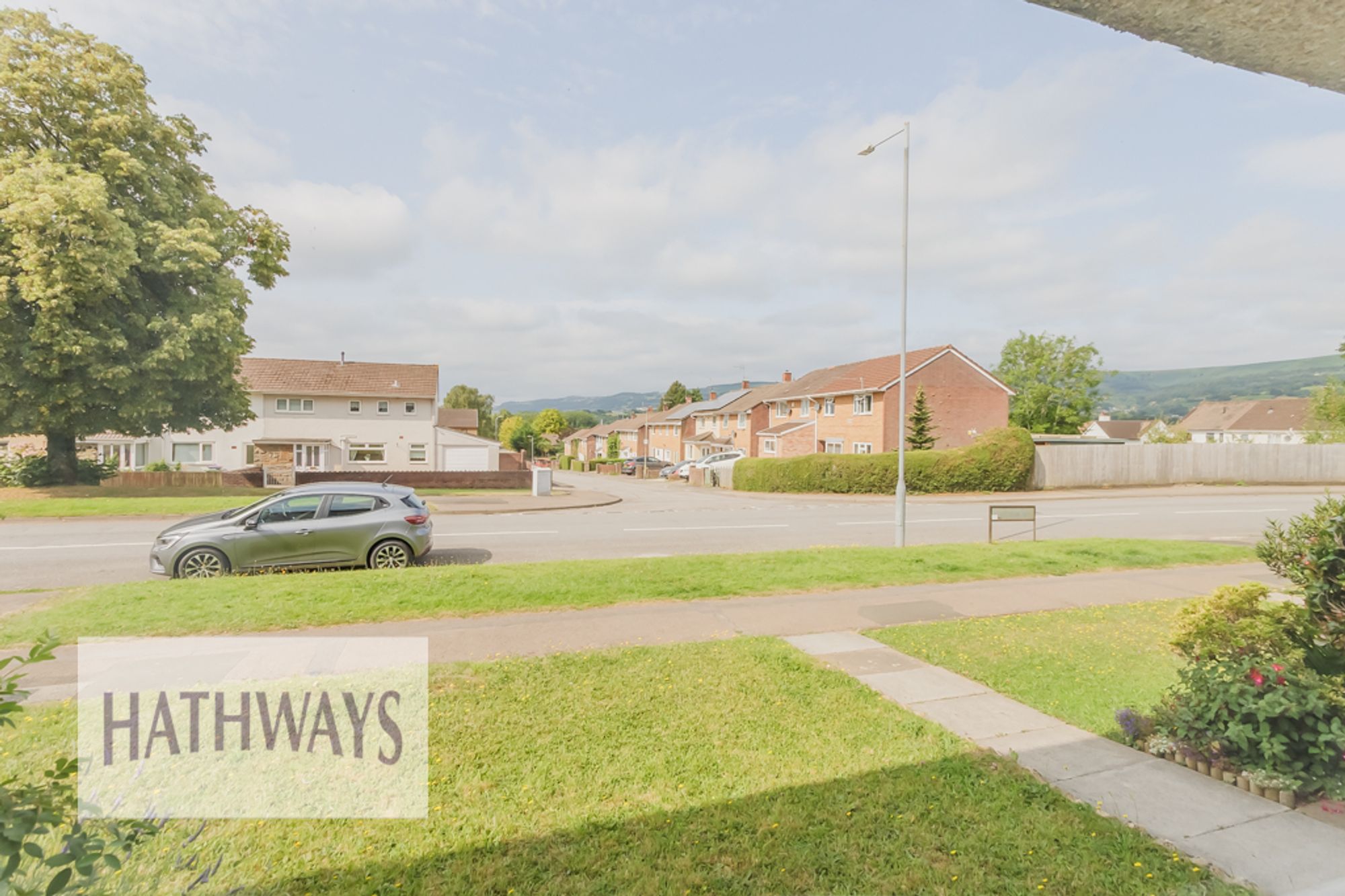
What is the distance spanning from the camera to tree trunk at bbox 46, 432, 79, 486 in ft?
78.0

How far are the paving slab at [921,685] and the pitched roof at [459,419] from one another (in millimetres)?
58411

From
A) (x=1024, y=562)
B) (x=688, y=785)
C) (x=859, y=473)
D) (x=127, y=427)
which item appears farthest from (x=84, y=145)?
(x=859, y=473)

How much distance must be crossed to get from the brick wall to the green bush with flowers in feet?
97.2

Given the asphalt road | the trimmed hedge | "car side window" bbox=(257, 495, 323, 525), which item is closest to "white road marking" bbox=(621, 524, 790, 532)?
the asphalt road

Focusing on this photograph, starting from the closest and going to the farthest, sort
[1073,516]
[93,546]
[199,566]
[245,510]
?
[199,566] → [245,510] → [93,546] → [1073,516]

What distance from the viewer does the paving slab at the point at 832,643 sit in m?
7.21

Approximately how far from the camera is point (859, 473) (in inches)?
1276

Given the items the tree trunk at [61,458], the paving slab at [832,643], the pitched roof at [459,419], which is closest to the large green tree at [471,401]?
the pitched roof at [459,419]

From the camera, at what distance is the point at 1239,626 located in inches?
198

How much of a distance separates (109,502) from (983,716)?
25.1 meters

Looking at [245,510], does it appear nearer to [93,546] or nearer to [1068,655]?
[93,546]

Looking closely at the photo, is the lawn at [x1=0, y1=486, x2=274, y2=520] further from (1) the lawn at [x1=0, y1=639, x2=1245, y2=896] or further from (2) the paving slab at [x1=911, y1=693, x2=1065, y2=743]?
(2) the paving slab at [x1=911, y1=693, x2=1065, y2=743]

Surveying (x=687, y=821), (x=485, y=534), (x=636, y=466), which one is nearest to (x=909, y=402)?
(x=636, y=466)

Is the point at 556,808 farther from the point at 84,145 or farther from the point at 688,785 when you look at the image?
the point at 84,145
